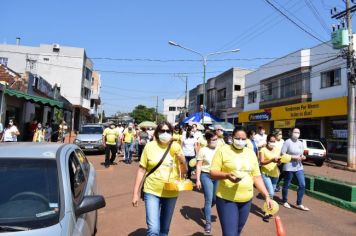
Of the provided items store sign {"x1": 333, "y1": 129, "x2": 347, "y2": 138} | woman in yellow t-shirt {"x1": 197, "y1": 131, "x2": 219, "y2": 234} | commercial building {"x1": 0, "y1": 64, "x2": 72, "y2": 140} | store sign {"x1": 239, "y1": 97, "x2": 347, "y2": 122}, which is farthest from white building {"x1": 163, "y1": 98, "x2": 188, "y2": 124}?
woman in yellow t-shirt {"x1": 197, "y1": 131, "x2": 219, "y2": 234}

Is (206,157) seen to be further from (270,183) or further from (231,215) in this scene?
(231,215)

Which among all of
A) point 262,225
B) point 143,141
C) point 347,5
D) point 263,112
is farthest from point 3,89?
point 263,112

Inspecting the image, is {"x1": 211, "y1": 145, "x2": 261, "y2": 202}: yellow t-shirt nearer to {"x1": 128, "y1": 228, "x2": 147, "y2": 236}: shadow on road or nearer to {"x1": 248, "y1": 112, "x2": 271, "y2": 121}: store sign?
{"x1": 128, "y1": 228, "x2": 147, "y2": 236}: shadow on road

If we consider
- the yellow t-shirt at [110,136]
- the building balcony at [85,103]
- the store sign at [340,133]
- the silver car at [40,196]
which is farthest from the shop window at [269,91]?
the silver car at [40,196]

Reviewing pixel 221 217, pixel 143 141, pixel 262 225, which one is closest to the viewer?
pixel 221 217

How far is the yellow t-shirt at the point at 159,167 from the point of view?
4602 millimetres

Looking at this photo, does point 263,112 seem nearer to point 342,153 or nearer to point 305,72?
point 305,72

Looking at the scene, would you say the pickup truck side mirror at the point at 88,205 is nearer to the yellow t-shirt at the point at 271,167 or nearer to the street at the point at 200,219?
the street at the point at 200,219

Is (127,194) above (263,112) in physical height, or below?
below

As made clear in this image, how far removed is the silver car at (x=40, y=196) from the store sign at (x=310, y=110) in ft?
75.2

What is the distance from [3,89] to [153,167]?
15520 millimetres

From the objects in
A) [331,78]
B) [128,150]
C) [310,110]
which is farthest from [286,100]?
[128,150]

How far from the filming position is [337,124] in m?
26.2

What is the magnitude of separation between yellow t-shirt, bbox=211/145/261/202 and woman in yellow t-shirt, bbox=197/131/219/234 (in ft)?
6.00
